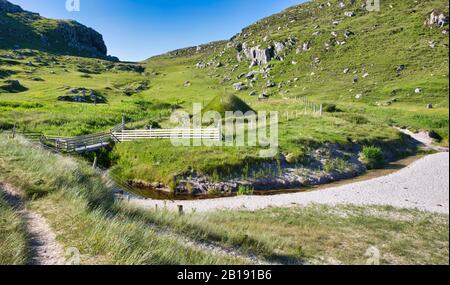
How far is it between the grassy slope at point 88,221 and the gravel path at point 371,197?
6986 mm

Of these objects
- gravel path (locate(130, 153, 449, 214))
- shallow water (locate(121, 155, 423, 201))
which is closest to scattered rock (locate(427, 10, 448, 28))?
shallow water (locate(121, 155, 423, 201))

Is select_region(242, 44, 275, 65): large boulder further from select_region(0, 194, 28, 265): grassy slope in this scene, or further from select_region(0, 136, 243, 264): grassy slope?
select_region(0, 194, 28, 265): grassy slope

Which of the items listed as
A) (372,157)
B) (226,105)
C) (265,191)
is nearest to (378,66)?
(226,105)

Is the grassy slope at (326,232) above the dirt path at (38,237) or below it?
below

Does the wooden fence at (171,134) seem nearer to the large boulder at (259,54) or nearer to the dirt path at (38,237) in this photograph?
the dirt path at (38,237)

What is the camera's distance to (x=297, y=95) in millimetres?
91000

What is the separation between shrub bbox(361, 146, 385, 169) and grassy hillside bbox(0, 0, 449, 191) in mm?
1881

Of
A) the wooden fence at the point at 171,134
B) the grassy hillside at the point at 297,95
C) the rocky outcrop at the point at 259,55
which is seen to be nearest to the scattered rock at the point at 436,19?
the grassy hillside at the point at 297,95

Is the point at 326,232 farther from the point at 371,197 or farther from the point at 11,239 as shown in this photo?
the point at 11,239

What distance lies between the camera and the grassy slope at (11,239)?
21.9 ft

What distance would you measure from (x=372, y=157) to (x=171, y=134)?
20464 mm

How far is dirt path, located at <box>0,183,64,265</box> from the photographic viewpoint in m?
7.26
